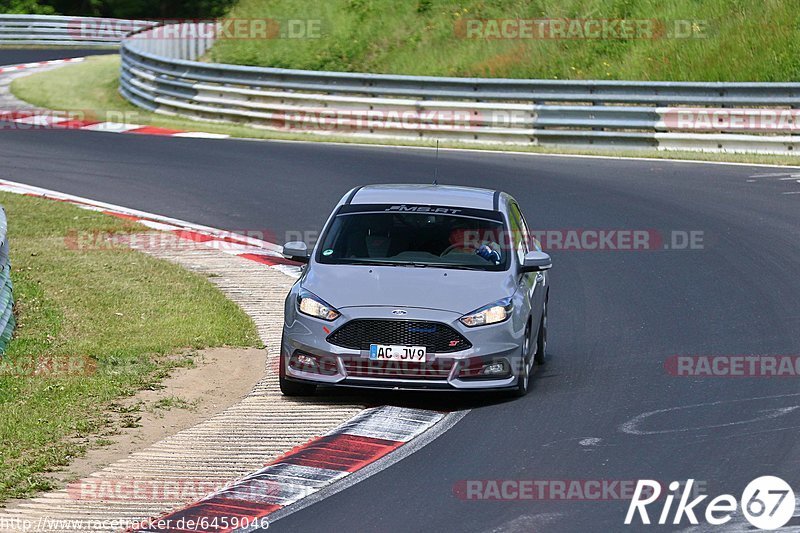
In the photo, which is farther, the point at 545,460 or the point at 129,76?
the point at 129,76

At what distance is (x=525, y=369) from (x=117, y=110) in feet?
75.9

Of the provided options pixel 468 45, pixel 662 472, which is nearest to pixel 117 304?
pixel 662 472

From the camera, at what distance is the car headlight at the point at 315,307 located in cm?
1034

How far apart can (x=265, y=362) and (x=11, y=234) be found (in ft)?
22.7

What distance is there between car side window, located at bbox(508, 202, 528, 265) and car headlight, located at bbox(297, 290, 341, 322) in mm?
1787

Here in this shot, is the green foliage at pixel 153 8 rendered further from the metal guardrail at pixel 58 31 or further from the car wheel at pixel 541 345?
the car wheel at pixel 541 345

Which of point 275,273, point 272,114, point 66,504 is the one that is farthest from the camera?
point 272,114

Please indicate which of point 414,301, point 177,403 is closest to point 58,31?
point 177,403

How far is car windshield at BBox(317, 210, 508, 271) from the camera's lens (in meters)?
11.1

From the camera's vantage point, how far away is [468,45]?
31.8m

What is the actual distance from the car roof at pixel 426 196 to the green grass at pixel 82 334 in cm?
179

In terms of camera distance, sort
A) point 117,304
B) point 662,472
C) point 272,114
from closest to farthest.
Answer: point 662,472, point 117,304, point 272,114

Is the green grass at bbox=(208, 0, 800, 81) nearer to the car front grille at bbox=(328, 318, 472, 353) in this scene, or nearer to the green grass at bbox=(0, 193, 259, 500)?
the green grass at bbox=(0, 193, 259, 500)

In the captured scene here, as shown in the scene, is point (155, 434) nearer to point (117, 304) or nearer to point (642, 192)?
point (117, 304)
